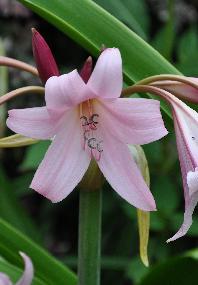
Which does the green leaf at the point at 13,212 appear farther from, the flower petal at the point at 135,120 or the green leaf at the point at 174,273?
the flower petal at the point at 135,120

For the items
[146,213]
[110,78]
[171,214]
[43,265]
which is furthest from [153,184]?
[110,78]

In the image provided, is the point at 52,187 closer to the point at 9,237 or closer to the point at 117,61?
the point at 117,61

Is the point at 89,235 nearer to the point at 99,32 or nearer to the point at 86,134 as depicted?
the point at 86,134

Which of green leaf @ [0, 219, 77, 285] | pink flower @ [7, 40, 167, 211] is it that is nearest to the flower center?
pink flower @ [7, 40, 167, 211]

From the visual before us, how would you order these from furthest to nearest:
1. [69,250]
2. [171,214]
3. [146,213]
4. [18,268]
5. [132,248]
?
[69,250] → [132,248] → [171,214] → [18,268] → [146,213]

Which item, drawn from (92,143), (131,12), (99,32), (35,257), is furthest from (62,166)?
(131,12)

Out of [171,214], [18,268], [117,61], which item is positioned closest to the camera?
[117,61]

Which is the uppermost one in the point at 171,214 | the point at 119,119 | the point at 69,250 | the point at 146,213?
the point at 119,119
